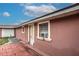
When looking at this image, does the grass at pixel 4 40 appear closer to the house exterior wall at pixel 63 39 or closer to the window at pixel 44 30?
the house exterior wall at pixel 63 39

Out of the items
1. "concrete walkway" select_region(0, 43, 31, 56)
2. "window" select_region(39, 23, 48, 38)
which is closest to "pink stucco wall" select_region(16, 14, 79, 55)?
"window" select_region(39, 23, 48, 38)

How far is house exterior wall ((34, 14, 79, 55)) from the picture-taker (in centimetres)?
345

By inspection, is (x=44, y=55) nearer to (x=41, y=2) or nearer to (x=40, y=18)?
(x=40, y=18)

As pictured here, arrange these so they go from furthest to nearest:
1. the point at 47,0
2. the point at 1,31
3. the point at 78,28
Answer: the point at 1,31 → the point at 47,0 → the point at 78,28

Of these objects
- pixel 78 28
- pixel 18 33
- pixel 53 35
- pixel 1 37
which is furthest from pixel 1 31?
pixel 78 28

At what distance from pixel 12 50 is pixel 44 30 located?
0.93m

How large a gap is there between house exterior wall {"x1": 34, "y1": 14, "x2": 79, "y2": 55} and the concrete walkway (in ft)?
1.15

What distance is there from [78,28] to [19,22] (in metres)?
1.39

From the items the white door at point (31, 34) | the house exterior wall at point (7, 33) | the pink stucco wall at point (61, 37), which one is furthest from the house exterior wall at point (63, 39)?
the house exterior wall at point (7, 33)

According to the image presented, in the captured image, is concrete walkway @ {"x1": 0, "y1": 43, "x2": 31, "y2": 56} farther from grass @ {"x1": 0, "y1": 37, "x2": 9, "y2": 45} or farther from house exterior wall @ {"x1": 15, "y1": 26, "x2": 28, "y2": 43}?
house exterior wall @ {"x1": 15, "y1": 26, "x2": 28, "y2": 43}

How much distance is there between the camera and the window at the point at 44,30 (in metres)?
3.96

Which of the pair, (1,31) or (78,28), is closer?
(78,28)

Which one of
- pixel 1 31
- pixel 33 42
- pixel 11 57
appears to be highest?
pixel 1 31

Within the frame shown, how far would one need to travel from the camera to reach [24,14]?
12.5 feet
